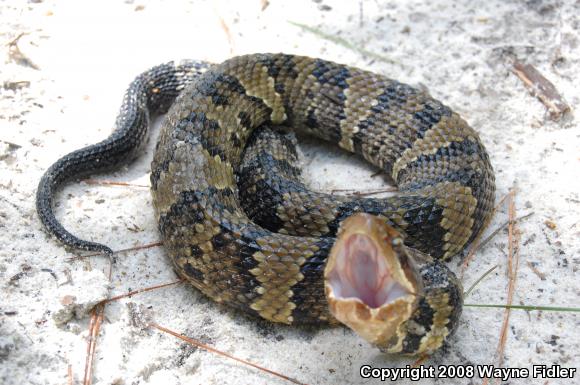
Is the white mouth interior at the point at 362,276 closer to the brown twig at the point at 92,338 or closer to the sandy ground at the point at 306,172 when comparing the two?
the sandy ground at the point at 306,172

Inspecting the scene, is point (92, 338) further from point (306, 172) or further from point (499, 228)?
point (499, 228)

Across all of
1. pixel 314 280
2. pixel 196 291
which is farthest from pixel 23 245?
pixel 314 280

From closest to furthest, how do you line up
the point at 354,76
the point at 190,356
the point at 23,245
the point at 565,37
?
the point at 190,356 < the point at 23,245 < the point at 354,76 < the point at 565,37

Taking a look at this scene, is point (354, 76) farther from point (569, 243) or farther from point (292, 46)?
point (569, 243)

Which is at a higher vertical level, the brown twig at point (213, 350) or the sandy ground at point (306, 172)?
the sandy ground at point (306, 172)

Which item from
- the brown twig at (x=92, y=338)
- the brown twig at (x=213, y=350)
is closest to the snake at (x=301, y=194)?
the brown twig at (x=213, y=350)

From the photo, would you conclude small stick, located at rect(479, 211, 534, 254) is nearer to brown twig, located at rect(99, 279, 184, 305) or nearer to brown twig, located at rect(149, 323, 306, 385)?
brown twig, located at rect(149, 323, 306, 385)
